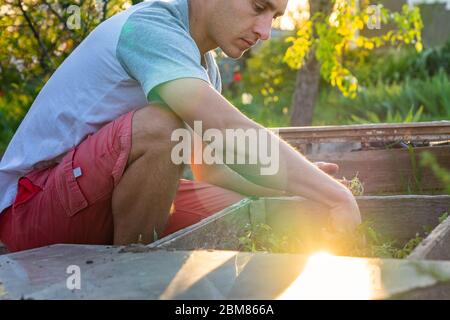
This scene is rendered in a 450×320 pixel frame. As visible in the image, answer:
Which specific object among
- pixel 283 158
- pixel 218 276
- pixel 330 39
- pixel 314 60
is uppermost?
pixel 283 158

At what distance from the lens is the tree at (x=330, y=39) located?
5.79 m

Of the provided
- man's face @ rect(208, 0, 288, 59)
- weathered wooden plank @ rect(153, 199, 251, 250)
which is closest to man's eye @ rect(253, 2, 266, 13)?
man's face @ rect(208, 0, 288, 59)

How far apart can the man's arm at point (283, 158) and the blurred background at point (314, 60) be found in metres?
2.23

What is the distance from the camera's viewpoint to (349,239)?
248 cm

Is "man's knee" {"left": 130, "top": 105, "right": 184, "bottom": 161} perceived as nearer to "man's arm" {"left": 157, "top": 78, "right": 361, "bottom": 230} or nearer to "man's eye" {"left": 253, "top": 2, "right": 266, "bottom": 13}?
"man's arm" {"left": 157, "top": 78, "right": 361, "bottom": 230}

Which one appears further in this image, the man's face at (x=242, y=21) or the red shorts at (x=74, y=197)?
the man's face at (x=242, y=21)

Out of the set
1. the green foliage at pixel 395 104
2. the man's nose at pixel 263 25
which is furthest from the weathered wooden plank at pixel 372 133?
the green foliage at pixel 395 104

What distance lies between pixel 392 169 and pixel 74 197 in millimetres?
1917

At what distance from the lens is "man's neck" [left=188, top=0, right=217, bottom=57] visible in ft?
8.90

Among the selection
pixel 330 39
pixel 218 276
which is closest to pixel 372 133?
pixel 330 39

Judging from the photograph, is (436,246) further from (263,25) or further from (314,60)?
(314,60)

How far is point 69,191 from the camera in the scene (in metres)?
2.48

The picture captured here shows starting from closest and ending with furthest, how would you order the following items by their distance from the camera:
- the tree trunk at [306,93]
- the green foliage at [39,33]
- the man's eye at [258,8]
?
the man's eye at [258,8]
the green foliage at [39,33]
the tree trunk at [306,93]

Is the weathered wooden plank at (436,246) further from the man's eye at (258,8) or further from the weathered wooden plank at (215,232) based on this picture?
the man's eye at (258,8)
